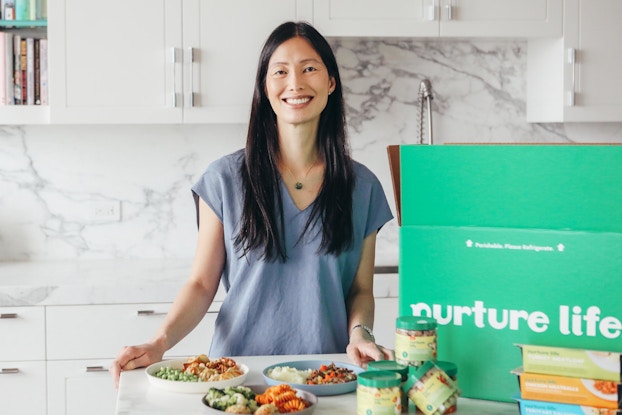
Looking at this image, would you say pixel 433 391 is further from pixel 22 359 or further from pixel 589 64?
pixel 589 64

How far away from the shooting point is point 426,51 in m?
3.80

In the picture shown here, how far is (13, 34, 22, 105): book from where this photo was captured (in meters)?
3.33

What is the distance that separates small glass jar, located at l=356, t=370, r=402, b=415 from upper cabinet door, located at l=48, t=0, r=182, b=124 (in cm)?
218

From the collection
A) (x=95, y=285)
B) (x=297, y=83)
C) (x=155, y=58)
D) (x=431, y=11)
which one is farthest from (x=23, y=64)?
(x=297, y=83)

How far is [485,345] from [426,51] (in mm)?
2520

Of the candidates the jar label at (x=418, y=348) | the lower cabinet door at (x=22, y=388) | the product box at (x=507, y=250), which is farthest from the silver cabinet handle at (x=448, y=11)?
the jar label at (x=418, y=348)

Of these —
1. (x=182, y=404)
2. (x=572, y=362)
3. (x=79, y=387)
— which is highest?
(x=572, y=362)

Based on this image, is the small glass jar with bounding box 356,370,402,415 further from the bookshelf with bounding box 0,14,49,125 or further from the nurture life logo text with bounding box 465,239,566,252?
the bookshelf with bounding box 0,14,49,125

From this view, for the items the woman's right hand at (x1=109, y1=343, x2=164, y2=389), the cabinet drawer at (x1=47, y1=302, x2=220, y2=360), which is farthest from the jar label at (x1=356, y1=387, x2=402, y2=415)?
the cabinet drawer at (x1=47, y1=302, x2=220, y2=360)

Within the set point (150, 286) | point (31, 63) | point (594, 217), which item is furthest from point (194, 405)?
point (31, 63)

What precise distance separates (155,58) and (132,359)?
1.84 m

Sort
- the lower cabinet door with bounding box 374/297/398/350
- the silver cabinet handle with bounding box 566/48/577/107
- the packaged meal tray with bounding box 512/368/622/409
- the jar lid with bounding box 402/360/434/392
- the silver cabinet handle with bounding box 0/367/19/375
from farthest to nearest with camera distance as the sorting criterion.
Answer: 1. the silver cabinet handle with bounding box 566/48/577/107
2. the lower cabinet door with bounding box 374/297/398/350
3. the silver cabinet handle with bounding box 0/367/19/375
4. the jar lid with bounding box 402/360/434/392
5. the packaged meal tray with bounding box 512/368/622/409

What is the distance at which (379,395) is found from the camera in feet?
4.25

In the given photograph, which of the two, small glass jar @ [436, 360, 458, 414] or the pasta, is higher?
small glass jar @ [436, 360, 458, 414]
